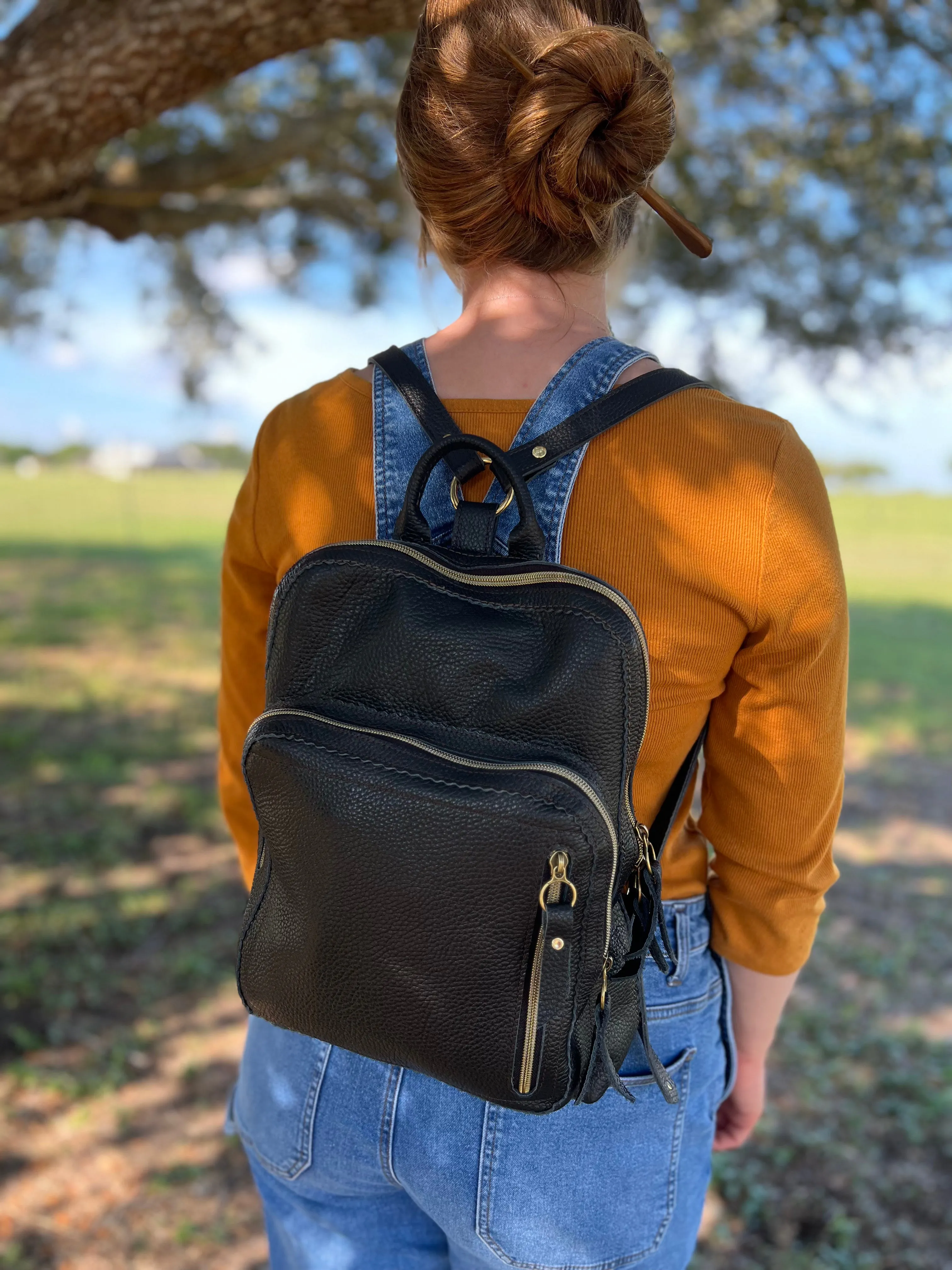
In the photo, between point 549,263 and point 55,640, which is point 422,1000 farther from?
point 55,640

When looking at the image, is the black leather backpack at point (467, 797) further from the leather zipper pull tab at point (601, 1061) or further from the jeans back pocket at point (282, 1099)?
the jeans back pocket at point (282, 1099)

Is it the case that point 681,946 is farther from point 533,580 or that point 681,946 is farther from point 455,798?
point 533,580

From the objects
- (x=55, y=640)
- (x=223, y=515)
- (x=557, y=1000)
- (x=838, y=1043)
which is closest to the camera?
(x=557, y=1000)

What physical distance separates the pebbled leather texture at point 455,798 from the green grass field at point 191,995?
6.77ft

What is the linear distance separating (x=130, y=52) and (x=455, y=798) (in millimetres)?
1990

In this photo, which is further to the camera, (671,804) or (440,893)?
(671,804)

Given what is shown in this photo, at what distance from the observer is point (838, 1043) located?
3.70 meters

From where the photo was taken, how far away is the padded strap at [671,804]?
129 cm

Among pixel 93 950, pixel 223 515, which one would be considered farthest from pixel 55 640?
pixel 223 515

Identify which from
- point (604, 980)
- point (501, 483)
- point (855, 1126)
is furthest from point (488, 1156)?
point (855, 1126)

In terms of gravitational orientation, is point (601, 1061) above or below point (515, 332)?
below

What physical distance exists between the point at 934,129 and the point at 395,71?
2788 mm

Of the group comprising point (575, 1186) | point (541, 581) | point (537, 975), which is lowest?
point (575, 1186)

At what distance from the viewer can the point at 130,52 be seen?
7.30 ft
